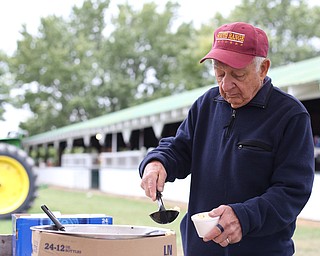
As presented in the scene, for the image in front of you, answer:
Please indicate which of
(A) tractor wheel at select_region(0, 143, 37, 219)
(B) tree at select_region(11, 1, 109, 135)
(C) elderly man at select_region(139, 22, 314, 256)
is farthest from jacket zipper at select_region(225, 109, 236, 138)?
(B) tree at select_region(11, 1, 109, 135)

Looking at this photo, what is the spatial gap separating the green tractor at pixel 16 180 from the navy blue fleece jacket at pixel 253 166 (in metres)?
7.34

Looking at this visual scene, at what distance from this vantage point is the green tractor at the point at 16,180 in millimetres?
9367

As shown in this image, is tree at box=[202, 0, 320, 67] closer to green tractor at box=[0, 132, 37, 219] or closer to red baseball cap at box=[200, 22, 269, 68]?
green tractor at box=[0, 132, 37, 219]

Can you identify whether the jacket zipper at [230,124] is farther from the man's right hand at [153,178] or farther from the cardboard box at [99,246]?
the cardboard box at [99,246]

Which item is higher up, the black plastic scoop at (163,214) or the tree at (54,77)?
the tree at (54,77)

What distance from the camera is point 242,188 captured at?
2.18m

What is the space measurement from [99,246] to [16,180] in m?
8.16

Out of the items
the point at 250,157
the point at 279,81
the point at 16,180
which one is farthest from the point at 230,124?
the point at 279,81

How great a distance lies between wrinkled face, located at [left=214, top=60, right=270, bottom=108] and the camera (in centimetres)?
216

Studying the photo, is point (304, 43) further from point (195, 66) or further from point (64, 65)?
point (64, 65)

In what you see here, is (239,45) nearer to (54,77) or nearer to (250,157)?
(250,157)

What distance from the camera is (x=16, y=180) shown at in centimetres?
962

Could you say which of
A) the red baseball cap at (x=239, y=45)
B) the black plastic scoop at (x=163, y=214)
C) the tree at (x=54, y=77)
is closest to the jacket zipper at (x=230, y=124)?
the red baseball cap at (x=239, y=45)

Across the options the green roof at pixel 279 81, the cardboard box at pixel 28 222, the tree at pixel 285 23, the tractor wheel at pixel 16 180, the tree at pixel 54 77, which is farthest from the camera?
the tree at pixel 54 77
